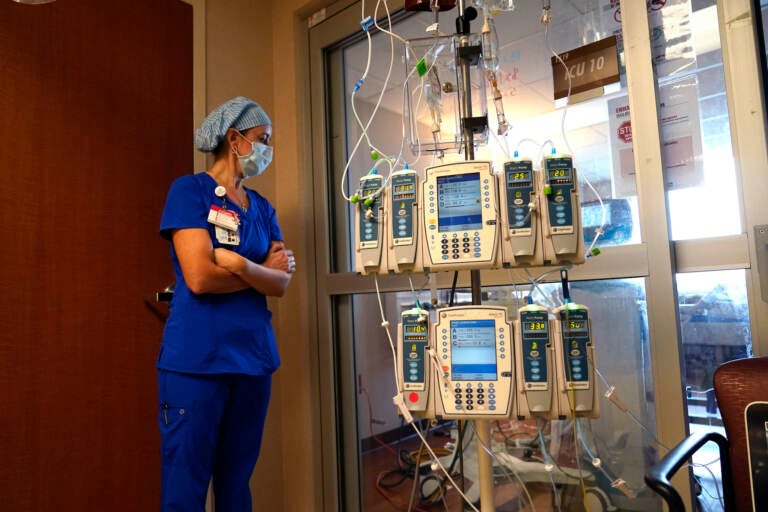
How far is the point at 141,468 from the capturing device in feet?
5.41

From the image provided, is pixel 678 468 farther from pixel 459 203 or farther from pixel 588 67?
pixel 588 67

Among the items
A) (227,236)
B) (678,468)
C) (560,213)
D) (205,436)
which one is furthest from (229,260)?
(678,468)

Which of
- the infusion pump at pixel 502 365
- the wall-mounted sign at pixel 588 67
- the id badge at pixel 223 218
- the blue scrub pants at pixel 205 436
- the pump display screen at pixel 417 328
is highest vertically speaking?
the wall-mounted sign at pixel 588 67

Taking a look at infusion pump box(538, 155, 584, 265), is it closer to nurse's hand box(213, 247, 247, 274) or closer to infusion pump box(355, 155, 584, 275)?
infusion pump box(355, 155, 584, 275)

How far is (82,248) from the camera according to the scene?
5.11 ft

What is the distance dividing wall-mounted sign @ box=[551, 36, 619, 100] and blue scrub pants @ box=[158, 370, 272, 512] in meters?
1.30

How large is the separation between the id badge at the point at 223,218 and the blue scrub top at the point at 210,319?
0.07ft

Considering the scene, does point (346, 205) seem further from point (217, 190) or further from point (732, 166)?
point (732, 166)

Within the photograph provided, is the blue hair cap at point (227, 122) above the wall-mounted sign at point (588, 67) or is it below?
below

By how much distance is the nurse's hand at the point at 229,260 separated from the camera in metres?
1.37

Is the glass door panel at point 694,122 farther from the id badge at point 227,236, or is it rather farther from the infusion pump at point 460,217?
the id badge at point 227,236

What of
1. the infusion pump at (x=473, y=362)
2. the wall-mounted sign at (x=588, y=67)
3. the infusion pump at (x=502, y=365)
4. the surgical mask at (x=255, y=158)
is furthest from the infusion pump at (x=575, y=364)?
the surgical mask at (x=255, y=158)

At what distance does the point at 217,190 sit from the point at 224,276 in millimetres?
271

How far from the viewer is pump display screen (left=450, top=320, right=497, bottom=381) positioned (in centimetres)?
104
